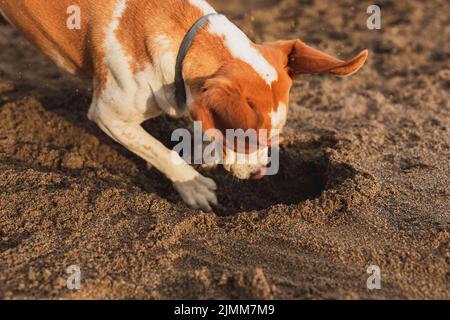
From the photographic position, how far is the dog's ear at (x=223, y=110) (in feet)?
9.81

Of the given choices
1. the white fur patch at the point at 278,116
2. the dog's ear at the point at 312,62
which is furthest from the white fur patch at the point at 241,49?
the dog's ear at the point at 312,62

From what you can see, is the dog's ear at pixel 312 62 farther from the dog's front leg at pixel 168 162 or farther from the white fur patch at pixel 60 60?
the white fur patch at pixel 60 60

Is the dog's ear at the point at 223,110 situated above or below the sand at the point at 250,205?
above

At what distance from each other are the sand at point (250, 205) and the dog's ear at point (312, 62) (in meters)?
0.83

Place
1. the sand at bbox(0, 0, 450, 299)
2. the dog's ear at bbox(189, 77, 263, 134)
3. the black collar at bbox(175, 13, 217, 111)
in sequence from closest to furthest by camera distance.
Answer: the dog's ear at bbox(189, 77, 263, 134)
the sand at bbox(0, 0, 450, 299)
the black collar at bbox(175, 13, 217, 111)

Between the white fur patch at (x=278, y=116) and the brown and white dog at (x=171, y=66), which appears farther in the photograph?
the white fur patch at (x=278, y=116)

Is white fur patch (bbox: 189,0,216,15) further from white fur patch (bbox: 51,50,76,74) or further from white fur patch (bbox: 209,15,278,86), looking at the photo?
white fur patch (bbox: 51,50,76,74)

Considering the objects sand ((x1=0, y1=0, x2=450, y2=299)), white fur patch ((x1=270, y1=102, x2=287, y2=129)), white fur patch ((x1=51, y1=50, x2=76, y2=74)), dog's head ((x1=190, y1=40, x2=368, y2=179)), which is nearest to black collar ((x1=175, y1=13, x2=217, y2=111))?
dog's head ((x1=190, y1=40, x2=368, y2=179))

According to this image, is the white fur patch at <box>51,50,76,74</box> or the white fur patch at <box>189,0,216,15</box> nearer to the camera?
the white fur patch at <box>189,0,216,15</box>

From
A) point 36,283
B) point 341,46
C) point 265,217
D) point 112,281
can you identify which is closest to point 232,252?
point 265,217

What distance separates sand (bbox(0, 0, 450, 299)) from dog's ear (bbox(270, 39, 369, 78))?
83cm

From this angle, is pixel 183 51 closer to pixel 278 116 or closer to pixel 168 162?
pixel 278 116

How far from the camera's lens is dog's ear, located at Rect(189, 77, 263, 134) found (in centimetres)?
299
